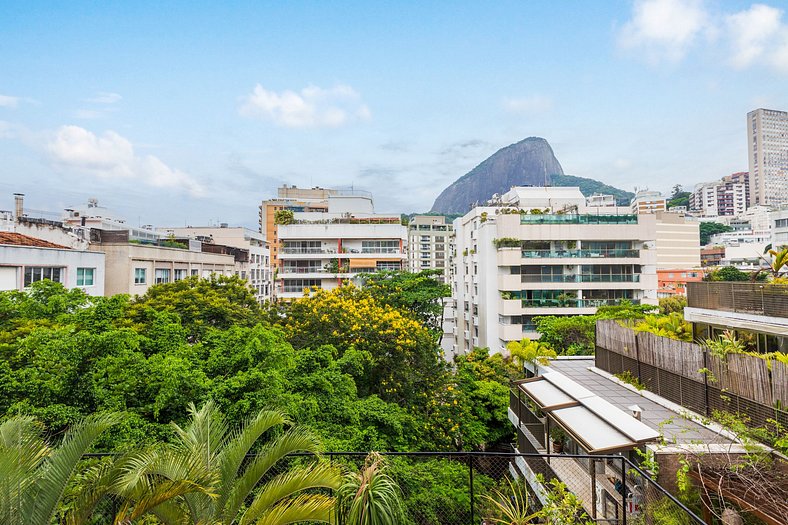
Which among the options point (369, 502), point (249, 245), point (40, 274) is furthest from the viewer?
point (249, 245)

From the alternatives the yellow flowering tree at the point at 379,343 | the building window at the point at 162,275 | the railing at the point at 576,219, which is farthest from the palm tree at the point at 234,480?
the railing at the point at 576,219

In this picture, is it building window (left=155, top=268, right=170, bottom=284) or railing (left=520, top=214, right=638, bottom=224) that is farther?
railing (left=520, top=214, right=638, bottom=224)

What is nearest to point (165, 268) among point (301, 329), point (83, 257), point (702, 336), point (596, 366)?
point (83, 257)

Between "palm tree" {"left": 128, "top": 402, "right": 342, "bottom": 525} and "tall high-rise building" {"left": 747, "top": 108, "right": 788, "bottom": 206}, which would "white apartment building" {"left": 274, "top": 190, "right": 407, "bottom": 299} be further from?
"tall high-rise building" {"left": 747, "top": 108, "right": 788, "bottom": 206}

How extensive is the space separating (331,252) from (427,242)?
177 ft

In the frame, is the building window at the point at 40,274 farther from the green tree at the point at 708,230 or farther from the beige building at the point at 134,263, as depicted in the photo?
the green tree at the point at 708,230

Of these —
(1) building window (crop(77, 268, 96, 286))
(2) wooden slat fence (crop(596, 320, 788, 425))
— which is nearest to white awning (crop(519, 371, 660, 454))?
(2) wooden slat fence (crop(596, 320, 788, 425))

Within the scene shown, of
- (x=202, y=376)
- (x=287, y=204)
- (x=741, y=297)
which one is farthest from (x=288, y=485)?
(x=287, y=204)

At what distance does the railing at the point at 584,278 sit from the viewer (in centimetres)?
2769

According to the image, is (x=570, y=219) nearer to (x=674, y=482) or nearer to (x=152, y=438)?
(x=674, y=482)

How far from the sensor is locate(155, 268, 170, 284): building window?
26273mm

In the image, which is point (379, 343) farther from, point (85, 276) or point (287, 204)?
point (287, 204)

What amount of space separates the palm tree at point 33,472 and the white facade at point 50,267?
1615cm

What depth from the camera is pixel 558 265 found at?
2792 cm
